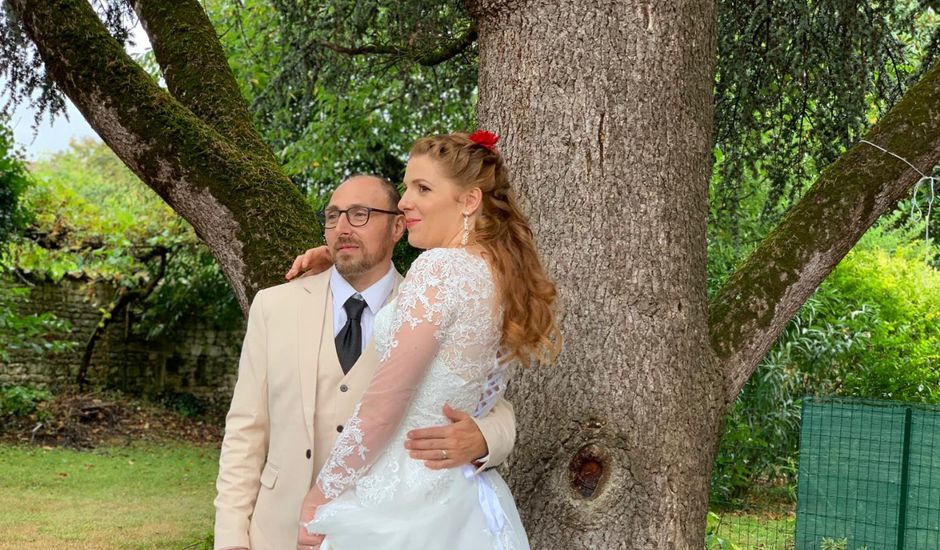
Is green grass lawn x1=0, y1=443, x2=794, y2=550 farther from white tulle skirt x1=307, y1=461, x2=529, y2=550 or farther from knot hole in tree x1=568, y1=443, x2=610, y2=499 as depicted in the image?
white tulle skirt x1=307, y1=461, x2=529, y2=550

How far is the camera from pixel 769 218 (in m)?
7.21

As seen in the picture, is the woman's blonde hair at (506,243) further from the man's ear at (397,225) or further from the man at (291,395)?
the man's ear at (397,225)

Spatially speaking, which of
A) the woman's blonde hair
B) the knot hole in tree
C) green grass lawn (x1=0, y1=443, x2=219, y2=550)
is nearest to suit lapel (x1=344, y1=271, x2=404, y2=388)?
the woman's blonde hair

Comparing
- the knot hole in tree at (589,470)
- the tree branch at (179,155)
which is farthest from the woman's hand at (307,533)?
the tree branch at (179,155)

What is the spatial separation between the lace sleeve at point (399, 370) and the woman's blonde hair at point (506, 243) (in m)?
0.17

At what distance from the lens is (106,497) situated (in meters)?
10.2

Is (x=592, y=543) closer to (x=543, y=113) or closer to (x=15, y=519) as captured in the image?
(x=543, y=113)

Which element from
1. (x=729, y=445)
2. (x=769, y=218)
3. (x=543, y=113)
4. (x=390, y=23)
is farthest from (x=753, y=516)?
(x=543, y=113)

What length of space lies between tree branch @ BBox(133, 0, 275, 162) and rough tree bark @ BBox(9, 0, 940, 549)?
0.40m

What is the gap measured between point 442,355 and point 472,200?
0.39m

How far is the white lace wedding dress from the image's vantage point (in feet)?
7.64

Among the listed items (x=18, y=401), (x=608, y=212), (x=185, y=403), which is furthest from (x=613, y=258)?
(x=185, y=403)

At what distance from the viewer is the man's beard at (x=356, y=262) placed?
295cm

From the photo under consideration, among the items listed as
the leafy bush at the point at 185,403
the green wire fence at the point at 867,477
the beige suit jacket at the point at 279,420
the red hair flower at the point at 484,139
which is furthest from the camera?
the leafy bush at the point at 185,403
